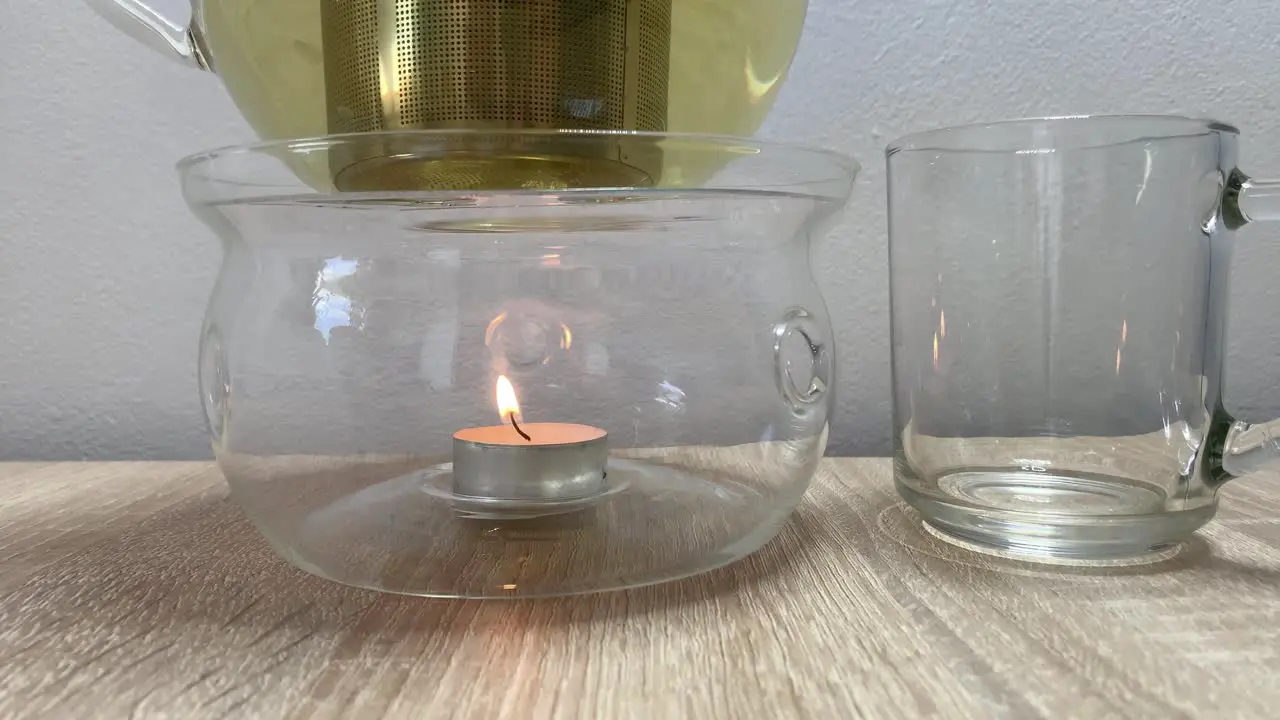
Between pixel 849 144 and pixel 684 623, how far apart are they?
1.42ft

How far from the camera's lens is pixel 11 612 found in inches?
11.7

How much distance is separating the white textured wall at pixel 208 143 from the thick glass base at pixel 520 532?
29 cm

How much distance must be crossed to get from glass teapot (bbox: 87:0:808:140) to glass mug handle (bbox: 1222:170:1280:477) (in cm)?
19

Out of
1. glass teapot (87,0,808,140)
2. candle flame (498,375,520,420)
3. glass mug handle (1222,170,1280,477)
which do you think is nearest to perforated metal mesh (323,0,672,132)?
glass teapot (87,0,808,140)

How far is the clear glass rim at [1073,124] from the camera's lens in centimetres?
34

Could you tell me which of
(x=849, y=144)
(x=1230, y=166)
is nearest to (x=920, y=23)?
(x=849, y=144)

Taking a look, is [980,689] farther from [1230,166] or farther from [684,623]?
[1230,166]

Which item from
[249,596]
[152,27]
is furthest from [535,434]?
[152,27]

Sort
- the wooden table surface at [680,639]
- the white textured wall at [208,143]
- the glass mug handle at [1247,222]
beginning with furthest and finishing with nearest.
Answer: the white textured wall at [208,143]
the glass mug handle at [1247,222]
the wooden table surface at [680,639]

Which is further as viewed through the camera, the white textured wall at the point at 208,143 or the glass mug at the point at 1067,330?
the white textured wall at the point at 208,143

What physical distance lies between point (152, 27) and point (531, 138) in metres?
0.23

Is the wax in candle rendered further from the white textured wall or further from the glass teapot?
the white textured wall


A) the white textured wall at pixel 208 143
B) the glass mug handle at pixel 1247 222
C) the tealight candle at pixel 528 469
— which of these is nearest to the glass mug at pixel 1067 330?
the glass mug handle at pixel 1247 222

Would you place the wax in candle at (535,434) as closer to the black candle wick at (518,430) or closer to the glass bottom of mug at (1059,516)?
the black candle wick at (518,430)
